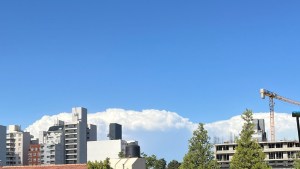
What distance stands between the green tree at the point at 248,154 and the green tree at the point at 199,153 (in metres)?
6.46

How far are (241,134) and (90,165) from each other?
18.7m

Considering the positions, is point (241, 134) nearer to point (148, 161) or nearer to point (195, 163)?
point (195, 163)

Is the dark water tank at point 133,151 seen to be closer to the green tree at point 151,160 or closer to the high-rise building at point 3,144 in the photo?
Result: the green tree at point 151,160

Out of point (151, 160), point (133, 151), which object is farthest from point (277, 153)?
point (133, 151)

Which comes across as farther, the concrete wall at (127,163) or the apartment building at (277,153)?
the apartment building at (277,153)

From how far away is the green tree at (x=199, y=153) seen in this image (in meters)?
64.9

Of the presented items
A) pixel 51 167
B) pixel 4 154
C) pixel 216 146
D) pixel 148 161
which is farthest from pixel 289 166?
pixel 4 154

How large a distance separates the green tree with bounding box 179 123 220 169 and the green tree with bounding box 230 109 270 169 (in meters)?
6.46

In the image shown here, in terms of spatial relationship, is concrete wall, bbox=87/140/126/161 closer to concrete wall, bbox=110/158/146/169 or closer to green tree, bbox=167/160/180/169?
green tree, bbox=167/160/180/169

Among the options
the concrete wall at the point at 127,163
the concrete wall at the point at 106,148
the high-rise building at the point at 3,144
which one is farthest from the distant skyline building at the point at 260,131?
the high-rise building at the point at 3,144

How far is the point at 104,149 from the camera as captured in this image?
529 ft

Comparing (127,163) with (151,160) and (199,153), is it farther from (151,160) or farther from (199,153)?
(151,160)

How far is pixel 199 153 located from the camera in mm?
65062

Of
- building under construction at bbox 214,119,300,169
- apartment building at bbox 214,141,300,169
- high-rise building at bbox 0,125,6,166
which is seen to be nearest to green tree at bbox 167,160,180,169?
building under construction at bbox 214,119,300,169
